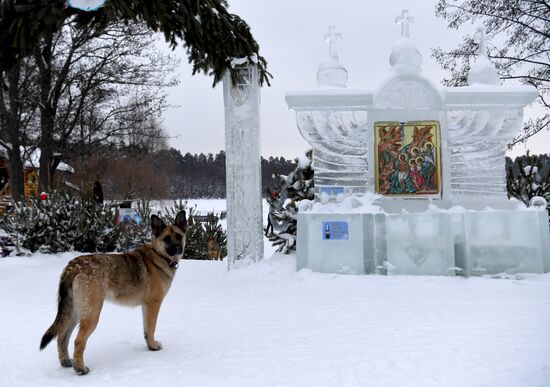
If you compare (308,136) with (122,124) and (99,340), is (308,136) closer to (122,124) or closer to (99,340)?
(99,340)

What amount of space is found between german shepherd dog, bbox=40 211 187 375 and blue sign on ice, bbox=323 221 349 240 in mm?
4934

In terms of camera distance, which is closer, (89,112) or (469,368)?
(469,368)

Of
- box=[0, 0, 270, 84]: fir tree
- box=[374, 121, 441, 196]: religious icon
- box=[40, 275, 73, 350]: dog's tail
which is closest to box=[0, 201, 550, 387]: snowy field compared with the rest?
box=[40, 275, 73, 350]: dog's tail

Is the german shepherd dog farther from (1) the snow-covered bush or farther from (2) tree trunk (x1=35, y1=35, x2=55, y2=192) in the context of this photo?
(2) tree trunk (x1=35, y1=35, x2=55, y2=192)

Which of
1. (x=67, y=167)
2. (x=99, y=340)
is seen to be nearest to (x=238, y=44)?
(x=99, y=340)

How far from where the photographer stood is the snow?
163 inches

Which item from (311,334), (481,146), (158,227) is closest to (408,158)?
(481,146)

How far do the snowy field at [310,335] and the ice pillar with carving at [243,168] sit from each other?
1.13m

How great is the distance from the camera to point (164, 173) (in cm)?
5244

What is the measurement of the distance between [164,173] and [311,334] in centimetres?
4869

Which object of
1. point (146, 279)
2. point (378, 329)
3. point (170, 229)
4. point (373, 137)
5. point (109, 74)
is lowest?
point (378, 329)

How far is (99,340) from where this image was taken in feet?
Result: 17.7

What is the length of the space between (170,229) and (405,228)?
19.2 ft

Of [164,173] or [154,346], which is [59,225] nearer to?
[154,346]
